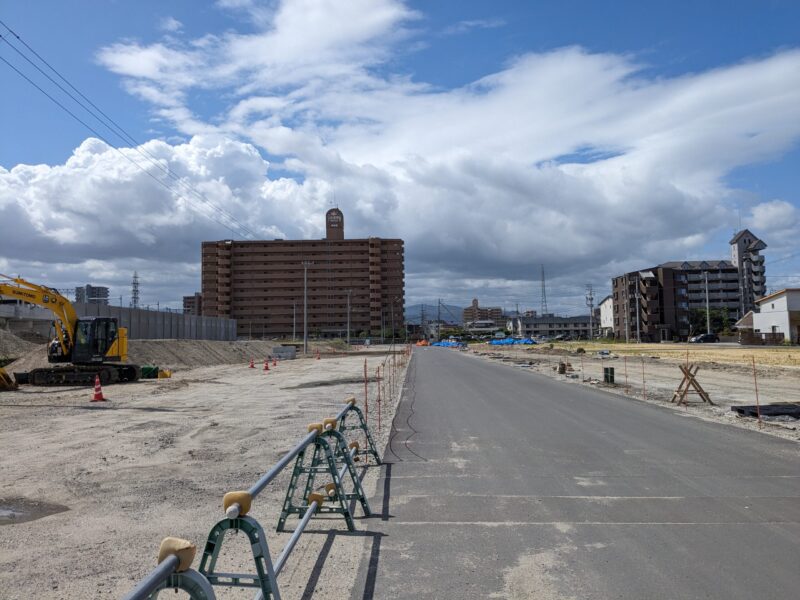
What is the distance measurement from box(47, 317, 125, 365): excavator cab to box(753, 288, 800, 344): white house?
80.4 m

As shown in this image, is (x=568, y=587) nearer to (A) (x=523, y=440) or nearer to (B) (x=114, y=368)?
(A) (x=523, y=440)

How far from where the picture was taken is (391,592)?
4.91m

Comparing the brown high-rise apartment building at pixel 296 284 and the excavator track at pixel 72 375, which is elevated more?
the brown high-rise apartment building at pixel 296 284

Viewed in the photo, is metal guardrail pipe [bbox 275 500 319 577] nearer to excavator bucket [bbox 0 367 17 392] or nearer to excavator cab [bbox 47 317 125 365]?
excavator bucket [bbox 0 367 17 392]

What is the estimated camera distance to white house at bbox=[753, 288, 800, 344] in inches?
3123

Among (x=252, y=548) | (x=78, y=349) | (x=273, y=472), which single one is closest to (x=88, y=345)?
(x=78, y=349)

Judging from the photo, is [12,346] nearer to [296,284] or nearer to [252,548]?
[252,548]

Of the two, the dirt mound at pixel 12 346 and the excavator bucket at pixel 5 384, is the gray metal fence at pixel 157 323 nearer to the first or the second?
the dirt mound at pixel 12 346

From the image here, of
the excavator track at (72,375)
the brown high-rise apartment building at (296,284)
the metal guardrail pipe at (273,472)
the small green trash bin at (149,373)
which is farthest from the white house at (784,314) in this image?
Answer: the metal guardrail pipe at (273,472)

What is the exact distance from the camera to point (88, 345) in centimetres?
2919

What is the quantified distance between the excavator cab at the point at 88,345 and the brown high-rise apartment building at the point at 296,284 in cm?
11766

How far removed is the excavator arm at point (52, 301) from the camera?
2648cm

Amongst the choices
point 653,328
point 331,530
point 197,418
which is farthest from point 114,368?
point 653,328

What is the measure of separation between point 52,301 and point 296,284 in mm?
122145
